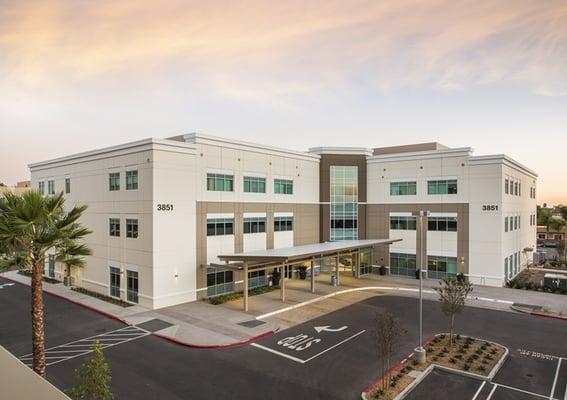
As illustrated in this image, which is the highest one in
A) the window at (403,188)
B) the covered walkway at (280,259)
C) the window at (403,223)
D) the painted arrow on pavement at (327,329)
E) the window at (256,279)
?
the window at (403,188)

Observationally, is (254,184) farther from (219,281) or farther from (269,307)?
(269,307)

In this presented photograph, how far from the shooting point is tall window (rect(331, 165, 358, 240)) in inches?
1827

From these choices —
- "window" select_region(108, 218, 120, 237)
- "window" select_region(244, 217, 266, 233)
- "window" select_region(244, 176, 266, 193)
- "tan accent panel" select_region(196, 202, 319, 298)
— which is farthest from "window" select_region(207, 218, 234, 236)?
"window" select_region(108, 218, 120, 237)

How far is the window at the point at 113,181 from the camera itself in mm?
32728

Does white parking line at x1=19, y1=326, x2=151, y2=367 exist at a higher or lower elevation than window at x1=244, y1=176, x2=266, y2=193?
lower

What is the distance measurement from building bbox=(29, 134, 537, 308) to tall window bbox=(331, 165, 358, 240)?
12 centimetres

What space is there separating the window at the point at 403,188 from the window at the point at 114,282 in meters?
30.5

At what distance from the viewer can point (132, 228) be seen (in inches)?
1230

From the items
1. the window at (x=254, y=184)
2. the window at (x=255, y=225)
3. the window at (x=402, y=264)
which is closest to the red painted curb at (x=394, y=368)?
the window at (x=255, y=225)

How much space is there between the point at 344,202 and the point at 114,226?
84.9ft

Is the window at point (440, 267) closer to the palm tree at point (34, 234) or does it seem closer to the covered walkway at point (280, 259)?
the covered walkway at point (280, 259)

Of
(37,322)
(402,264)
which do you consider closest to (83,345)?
(37,322)

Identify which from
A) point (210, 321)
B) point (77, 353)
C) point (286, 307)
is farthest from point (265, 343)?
point (77, 353)

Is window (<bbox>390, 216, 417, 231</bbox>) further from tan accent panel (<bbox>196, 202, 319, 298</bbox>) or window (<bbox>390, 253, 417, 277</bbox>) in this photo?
tan accent panel (<bbox>196, 202, 319, 298</bbox>)
